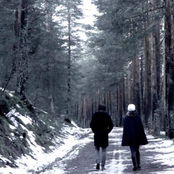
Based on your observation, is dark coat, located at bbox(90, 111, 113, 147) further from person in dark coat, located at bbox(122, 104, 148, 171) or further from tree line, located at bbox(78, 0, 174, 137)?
tree line, located at bbox(78, 0, 174, 137)

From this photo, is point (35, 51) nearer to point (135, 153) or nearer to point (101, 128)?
point (101, 128)

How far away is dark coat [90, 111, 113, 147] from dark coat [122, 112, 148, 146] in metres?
0.76

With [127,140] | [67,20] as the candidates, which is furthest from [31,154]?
[67,20]

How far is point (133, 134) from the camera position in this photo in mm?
9828

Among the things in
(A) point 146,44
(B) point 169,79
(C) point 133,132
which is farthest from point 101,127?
(A) point 146,44

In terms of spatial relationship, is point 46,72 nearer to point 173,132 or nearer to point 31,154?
point 173,132

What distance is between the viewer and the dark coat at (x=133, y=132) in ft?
32.2

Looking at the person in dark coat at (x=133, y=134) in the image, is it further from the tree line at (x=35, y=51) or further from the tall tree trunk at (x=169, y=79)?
the tall tree trunk at (x=169, y=79)

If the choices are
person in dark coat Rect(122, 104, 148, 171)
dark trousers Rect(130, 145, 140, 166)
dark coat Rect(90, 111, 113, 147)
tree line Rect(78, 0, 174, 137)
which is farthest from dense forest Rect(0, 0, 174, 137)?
dark trousers Rect(130, 145, 140, 166)

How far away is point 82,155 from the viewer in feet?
48.9

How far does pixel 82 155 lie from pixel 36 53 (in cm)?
1156

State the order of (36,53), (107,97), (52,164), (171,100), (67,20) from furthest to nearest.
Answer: (107,97)
(67,20)
(36,53)
(171,100)
(52,164)

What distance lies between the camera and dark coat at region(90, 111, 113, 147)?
10.5 meters

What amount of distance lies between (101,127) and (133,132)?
1.16m
